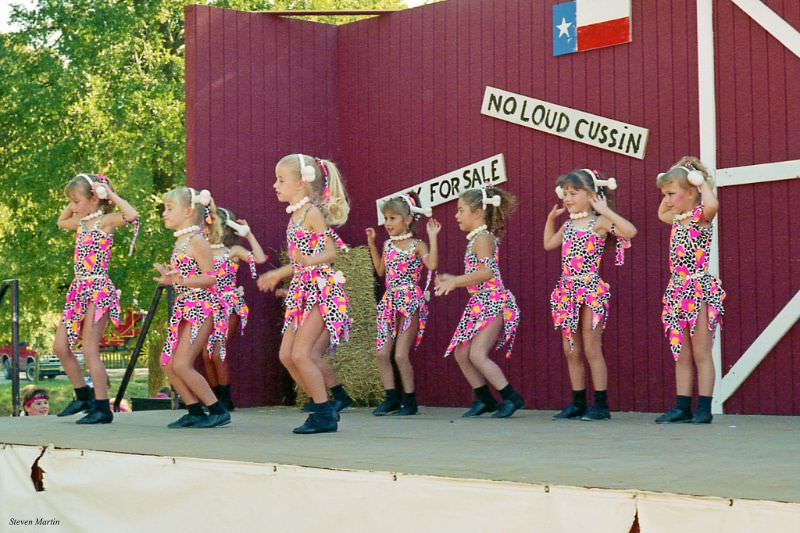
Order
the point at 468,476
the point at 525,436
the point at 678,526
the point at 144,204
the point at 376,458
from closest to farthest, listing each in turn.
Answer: the point at 678,526 → the point at 468,476 → the point at 376,458 → the point at 525,436 → the point at 144,204

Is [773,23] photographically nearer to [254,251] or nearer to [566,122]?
[566,122]

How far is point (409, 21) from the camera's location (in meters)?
8.89

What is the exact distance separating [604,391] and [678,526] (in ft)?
11.8

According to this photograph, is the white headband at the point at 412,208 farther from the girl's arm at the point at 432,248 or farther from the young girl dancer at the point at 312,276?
the young girl dancer at the point at 312,276

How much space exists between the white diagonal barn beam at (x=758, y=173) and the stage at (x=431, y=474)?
57.5 inches

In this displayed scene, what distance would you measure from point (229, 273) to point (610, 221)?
8.53ft

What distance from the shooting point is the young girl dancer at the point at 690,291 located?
6.36 metres

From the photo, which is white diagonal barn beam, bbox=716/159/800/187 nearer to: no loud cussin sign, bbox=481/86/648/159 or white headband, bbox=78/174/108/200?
no loud cussin sign, bbox=481/86/648/159

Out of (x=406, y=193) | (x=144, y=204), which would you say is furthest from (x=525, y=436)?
(x=144, y=204)

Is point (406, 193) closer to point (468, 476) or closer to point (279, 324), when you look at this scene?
point (279, 324)

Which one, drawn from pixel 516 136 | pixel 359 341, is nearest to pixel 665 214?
pixel 516 136

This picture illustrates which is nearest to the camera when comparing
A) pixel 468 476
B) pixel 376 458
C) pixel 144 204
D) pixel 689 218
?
pixel 468 476

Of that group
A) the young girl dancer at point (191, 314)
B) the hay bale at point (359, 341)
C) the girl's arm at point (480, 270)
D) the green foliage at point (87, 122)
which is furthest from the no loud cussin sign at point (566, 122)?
the green foliage at point (87, 122)

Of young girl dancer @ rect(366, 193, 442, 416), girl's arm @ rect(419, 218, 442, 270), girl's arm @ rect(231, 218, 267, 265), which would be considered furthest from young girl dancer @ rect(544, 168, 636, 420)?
girl's arm @ rect(231, 218, 267, 265)
